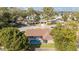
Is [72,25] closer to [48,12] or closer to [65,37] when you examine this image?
[65,37]

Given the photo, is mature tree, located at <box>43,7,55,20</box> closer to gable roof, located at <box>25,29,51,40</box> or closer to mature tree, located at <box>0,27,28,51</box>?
gable roof, located at <box>25,29,51,40</box>

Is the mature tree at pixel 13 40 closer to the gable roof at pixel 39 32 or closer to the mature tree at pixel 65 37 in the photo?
the gable roof at pixel 39 32

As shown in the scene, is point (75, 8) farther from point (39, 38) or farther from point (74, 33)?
point (39, 38)

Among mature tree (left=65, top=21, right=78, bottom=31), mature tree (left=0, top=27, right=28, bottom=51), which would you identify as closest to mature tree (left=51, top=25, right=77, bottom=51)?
mature tree (left=65, top=21, right=78, bottom=31)

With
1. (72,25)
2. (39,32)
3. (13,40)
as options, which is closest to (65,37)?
(72,25)

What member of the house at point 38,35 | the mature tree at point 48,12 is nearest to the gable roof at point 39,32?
the house at point 38,35

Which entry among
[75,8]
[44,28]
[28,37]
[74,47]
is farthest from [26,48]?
[75,8]
